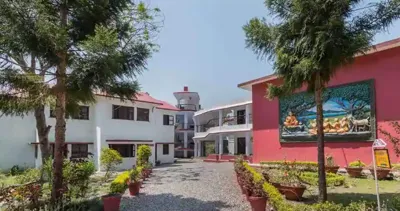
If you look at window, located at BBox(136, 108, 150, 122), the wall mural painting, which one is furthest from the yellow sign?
window, located at BBox(136, 108, 150, 122)

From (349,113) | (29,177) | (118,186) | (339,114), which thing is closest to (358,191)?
(349,113)

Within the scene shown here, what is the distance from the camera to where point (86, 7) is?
920cm

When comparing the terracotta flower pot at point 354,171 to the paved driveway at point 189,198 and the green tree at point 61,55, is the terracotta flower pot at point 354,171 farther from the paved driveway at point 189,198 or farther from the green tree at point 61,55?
the green tree at point 61,55

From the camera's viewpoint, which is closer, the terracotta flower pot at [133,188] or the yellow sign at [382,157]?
the yellow sign at [382,157]

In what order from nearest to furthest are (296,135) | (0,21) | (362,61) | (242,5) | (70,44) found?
(0,21), (70,44), (242,5), (362,61), (296,135)

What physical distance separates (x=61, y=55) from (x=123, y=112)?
1853cm

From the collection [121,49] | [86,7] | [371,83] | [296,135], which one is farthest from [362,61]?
[86,7]

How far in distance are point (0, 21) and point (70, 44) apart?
5.90 ft

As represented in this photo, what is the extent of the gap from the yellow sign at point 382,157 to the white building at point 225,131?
951 inches

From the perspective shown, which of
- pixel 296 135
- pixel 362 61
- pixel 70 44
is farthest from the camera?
pixel 296 135

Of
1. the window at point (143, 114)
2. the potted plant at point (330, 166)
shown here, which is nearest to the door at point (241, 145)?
the window at point (143, 114)

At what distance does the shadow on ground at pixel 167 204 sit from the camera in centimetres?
930

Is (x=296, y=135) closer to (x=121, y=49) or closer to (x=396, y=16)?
(x=396, y=16)

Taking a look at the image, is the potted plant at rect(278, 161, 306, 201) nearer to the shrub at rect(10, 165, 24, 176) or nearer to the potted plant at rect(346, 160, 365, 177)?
the potted plant at rect(346, 160, 365, 177)
